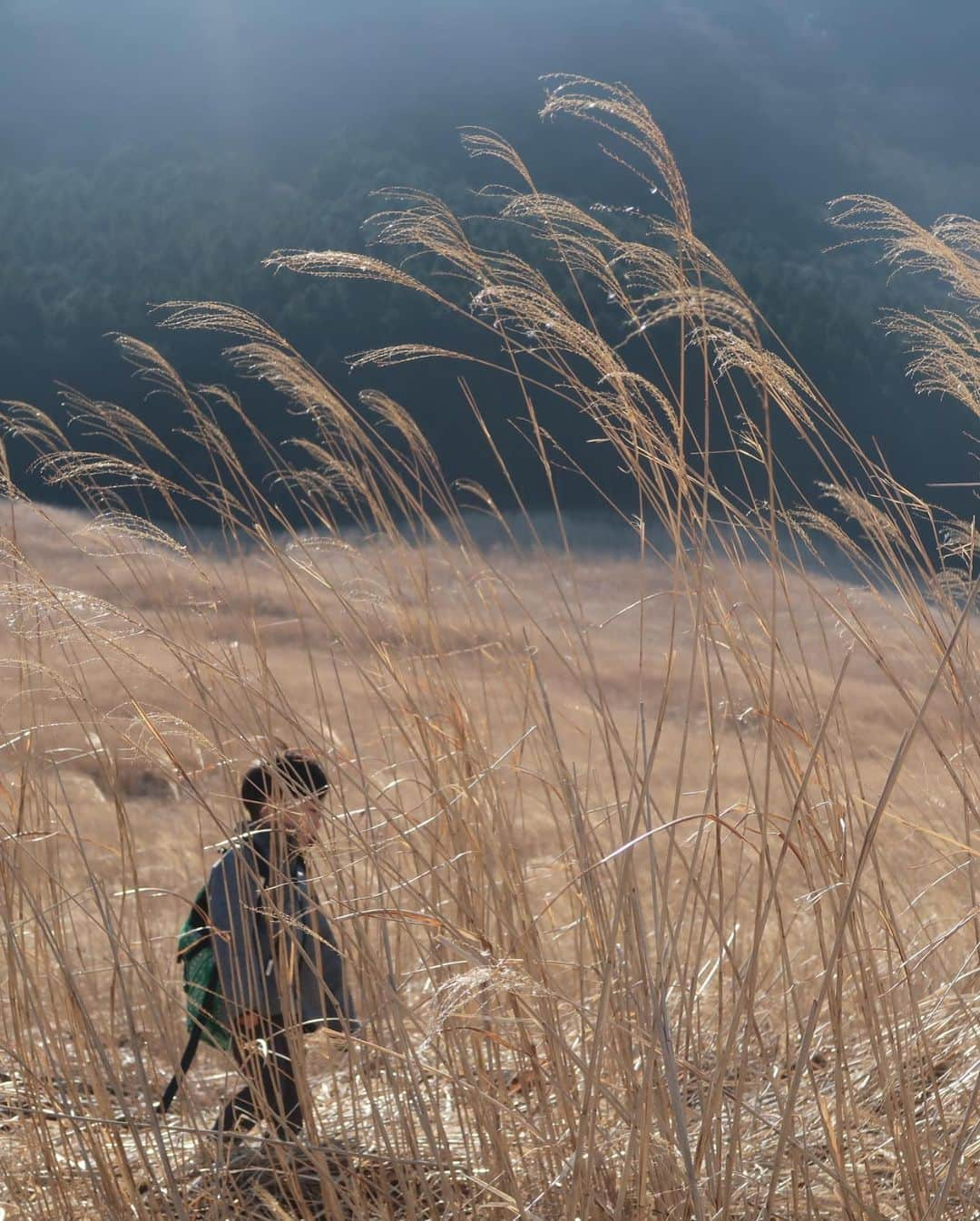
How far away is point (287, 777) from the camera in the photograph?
1211mm

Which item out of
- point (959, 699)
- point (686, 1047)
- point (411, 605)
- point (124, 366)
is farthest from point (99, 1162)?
point (124, 366)

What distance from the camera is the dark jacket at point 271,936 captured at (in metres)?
1.09

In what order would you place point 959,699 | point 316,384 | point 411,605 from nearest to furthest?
point 959,699, point 316,384, point 411,605

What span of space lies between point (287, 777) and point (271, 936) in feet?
0.57

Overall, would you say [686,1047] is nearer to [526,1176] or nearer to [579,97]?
[526,1176]

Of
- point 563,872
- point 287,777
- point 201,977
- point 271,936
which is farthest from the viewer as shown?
point 201,977

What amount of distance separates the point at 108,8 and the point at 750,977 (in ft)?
43.3

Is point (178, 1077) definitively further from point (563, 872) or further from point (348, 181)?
point (348, 181)

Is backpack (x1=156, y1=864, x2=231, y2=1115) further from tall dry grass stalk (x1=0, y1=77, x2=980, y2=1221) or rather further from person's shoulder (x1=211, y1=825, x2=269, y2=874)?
tall dry grass stalk (x1=0, y1=77, x2=980, y2=1221)

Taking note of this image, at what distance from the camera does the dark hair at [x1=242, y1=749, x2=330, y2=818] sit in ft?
3.86

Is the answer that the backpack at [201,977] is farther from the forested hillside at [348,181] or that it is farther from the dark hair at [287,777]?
the forested hillside at [348,181]

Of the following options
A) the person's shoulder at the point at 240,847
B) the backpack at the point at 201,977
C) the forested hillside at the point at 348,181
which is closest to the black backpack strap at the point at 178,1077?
the backpack at the point at 201,977

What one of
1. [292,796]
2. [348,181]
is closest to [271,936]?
[292,796]

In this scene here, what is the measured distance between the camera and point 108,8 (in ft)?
38.2
